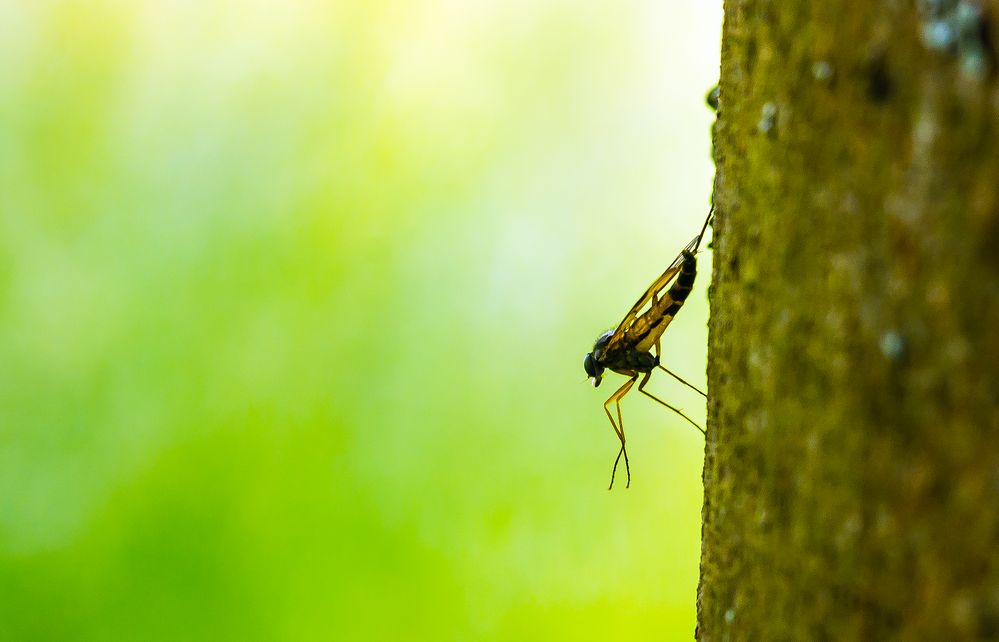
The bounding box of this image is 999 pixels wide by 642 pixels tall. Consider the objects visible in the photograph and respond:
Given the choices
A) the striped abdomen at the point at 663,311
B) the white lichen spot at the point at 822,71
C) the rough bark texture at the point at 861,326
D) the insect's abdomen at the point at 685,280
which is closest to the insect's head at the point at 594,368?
the striped abdomen at the point at 663,311

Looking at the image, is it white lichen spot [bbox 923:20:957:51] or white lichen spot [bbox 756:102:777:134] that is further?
white lichen spot [bbox 756:102:777:134]

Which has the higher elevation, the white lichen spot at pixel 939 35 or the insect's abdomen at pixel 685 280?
the insect's abdomen at pixel 685 280

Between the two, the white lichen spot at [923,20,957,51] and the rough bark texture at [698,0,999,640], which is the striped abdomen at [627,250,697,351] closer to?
the rough bark texture at [698,0,999,640]

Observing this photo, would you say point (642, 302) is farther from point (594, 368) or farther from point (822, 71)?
point (822, 71)

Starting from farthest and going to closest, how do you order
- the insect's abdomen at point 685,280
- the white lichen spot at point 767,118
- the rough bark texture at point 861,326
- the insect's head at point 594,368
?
the insect's head at point 594,368 < the insect's abdomen at point 685,280 < the white lichen spot at point 767,118 < the rough bark texture at point 861,326

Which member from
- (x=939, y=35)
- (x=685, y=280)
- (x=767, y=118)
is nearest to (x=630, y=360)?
(x=685, y=280)

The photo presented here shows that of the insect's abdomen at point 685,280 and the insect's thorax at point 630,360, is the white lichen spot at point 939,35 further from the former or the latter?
the insect's thorax at point 630,360

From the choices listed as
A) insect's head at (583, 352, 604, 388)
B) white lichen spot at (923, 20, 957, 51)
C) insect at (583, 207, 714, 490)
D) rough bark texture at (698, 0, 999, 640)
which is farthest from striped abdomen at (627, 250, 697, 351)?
white lichen spot at (923, 20, 957, 51)
